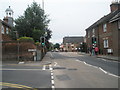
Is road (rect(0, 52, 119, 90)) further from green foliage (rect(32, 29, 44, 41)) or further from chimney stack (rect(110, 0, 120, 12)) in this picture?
chimney stack (rect(110, 0, 120, 12))

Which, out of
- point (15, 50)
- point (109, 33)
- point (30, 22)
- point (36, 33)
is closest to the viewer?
point (15, 50)

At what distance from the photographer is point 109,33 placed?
32250 mm

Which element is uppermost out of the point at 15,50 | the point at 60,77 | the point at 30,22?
the point at 30,22

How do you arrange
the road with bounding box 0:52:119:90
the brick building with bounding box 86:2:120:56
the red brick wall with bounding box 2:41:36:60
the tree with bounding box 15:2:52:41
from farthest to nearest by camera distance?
1. the tree with bounding box 15:2:52:41
2. the brick building with bounding box 86:2:120:56
3. the red brick wall with bounding box 2:41:36:60
4. the road with bounding box 0:52:119:90

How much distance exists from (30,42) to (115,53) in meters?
14.4

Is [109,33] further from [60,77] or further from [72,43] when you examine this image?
[72,43]

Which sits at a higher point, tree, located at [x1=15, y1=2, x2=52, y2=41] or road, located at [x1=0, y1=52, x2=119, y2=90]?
tree, located at [x1=15, y1=2, x2=52, y2=41]

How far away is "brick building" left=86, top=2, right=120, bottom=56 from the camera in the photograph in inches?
1095

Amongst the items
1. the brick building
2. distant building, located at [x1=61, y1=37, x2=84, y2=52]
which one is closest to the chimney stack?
the brick building

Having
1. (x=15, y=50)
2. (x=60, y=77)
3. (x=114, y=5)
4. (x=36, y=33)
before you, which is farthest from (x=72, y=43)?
(x=60, y=77)

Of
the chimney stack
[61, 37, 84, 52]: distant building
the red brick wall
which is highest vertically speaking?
the chimney stack

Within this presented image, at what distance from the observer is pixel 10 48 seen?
22.8m

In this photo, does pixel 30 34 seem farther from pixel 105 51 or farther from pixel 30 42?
pixel 105 51

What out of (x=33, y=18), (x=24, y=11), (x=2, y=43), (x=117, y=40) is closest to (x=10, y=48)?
(x=2, y=43)
